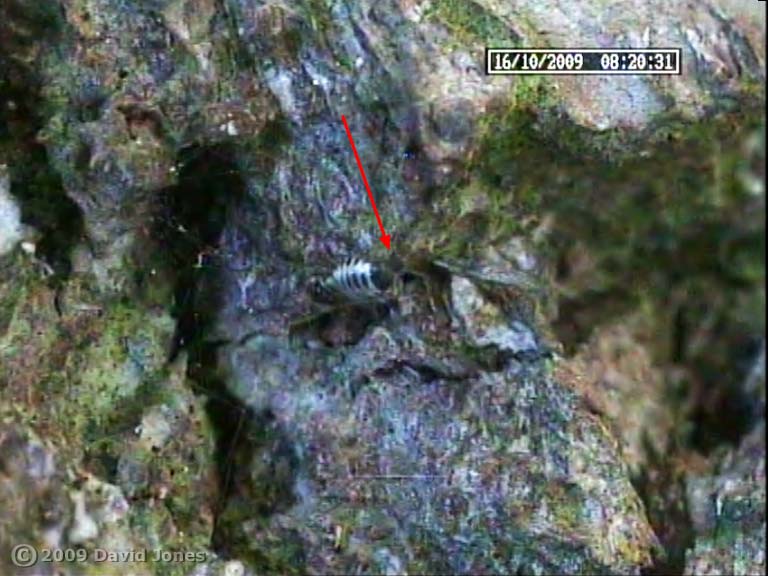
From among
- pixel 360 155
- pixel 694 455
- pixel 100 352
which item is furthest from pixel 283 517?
pixel 694 455

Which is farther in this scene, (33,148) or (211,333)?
(211,333)

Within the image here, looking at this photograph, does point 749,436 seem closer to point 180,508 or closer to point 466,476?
point 466,476

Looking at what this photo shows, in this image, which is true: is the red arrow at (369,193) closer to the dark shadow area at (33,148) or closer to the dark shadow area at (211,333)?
the dark shadow area at (211,333)

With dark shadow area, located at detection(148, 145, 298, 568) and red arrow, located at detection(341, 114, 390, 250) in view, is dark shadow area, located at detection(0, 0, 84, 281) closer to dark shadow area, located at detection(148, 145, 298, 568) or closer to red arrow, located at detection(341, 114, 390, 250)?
dark shadow area, located at detection(148, 145, 298, 568)

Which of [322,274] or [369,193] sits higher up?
[369,193]

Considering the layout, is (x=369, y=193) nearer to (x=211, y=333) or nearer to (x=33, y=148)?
(x=211, y=333)
